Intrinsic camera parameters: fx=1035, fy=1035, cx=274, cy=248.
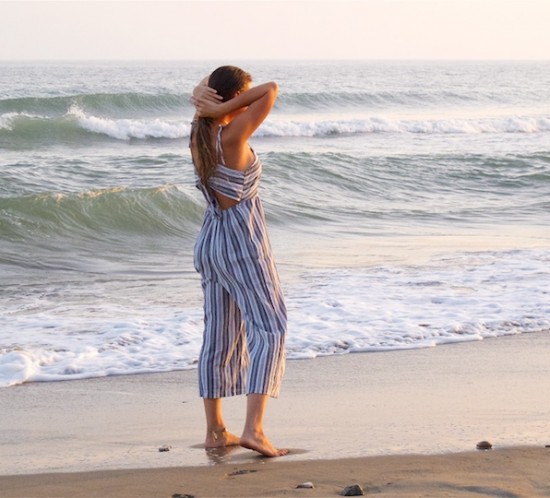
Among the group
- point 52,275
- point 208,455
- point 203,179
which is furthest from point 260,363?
point 52,275

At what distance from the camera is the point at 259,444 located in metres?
3.94

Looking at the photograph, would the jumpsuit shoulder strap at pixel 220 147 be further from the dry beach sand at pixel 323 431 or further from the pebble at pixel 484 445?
the pebble at pixel 484 445

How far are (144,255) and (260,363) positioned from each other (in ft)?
21.7

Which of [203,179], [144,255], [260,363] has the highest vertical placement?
[203,179]

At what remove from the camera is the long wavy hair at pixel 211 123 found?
394 centimetres

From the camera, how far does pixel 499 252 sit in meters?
9.82

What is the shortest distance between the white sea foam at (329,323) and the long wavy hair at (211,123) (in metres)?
2.02

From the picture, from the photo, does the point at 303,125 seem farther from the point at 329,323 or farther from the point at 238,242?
the point at 238,242

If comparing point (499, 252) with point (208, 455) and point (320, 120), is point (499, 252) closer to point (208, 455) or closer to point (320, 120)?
point (208, 455)

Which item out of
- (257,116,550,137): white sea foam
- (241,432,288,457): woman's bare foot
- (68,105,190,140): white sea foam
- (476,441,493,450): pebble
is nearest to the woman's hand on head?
(241,432,288,457): woman's bare foot

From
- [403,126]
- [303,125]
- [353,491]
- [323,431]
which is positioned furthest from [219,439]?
[403,126]

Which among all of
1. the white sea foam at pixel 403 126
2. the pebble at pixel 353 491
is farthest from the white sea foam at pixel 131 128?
the pebble at pixel 353 491

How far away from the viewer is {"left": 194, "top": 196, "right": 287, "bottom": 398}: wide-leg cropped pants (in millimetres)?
4004

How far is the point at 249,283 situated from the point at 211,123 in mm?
632
